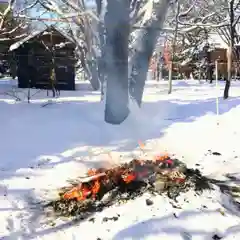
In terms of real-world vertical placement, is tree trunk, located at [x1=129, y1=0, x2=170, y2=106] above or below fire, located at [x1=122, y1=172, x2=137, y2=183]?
above

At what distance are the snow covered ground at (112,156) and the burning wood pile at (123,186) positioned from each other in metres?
0.18

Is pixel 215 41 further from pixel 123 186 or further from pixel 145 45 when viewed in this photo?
pixel 123 186

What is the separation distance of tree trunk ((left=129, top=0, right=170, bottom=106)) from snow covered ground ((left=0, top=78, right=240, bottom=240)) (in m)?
0.80

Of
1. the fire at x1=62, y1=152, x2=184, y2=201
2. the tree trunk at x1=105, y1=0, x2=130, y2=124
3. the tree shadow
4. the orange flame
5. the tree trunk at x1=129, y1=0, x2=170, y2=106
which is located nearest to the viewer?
the tree shadow

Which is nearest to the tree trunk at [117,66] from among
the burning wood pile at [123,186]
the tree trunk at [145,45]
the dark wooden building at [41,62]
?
the tree trunk at [145,45]

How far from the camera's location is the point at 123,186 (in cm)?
487

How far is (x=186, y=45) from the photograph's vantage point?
32.4m

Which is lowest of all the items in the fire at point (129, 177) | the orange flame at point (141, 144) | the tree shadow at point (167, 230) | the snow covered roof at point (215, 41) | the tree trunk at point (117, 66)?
the tree shadow at point (167, 230)

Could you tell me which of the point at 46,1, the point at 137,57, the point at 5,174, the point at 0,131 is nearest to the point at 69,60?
the point at 46,1

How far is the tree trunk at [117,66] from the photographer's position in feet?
28.7

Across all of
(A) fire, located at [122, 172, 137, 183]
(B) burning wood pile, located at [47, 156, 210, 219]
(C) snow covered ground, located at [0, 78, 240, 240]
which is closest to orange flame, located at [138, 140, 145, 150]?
(C) snow covered ground, located at [0, 78, 240, 240]

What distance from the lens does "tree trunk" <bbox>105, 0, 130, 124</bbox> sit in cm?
876

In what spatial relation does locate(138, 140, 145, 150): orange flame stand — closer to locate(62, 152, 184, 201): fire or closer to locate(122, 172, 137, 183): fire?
locate(62, 152, 184, 201): fire

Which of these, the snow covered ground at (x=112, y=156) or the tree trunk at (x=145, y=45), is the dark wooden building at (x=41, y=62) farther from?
the tree trunk at (x=145, y=45)
